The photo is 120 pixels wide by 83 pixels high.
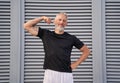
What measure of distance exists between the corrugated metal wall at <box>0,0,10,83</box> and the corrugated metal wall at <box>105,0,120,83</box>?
1306 millimetres

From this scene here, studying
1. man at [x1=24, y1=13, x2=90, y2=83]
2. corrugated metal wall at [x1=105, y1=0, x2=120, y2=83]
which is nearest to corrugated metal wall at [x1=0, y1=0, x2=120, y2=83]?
corrugated metal wall at [x1=105, y1=0, x2=120, y2=83]

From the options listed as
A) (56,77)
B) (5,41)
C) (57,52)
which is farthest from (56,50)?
(5,41)

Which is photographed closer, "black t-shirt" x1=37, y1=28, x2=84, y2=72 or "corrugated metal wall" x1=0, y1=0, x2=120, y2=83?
"black t-shirt" x1=37, y1=28, x2=84, y2=72

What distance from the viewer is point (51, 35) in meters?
3.17

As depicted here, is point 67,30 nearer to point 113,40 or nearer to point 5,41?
point 113,40

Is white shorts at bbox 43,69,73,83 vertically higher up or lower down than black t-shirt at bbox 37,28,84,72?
lower down

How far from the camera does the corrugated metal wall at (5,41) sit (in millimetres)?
3969

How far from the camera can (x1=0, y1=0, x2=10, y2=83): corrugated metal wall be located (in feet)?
13.0

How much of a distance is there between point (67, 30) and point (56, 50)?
980mm

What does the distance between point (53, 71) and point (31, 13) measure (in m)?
1.21

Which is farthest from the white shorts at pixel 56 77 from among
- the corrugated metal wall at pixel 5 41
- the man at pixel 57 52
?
the corrugated metal wall at pixel 5 41

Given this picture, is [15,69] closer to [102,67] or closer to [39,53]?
[39,53]

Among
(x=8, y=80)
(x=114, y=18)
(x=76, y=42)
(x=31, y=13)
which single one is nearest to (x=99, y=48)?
(x=114, y=18)

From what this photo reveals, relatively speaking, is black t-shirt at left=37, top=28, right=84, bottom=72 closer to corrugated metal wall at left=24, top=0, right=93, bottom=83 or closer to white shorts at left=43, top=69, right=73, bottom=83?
white shorts at left=43, top=69, right=73, bottom=83
